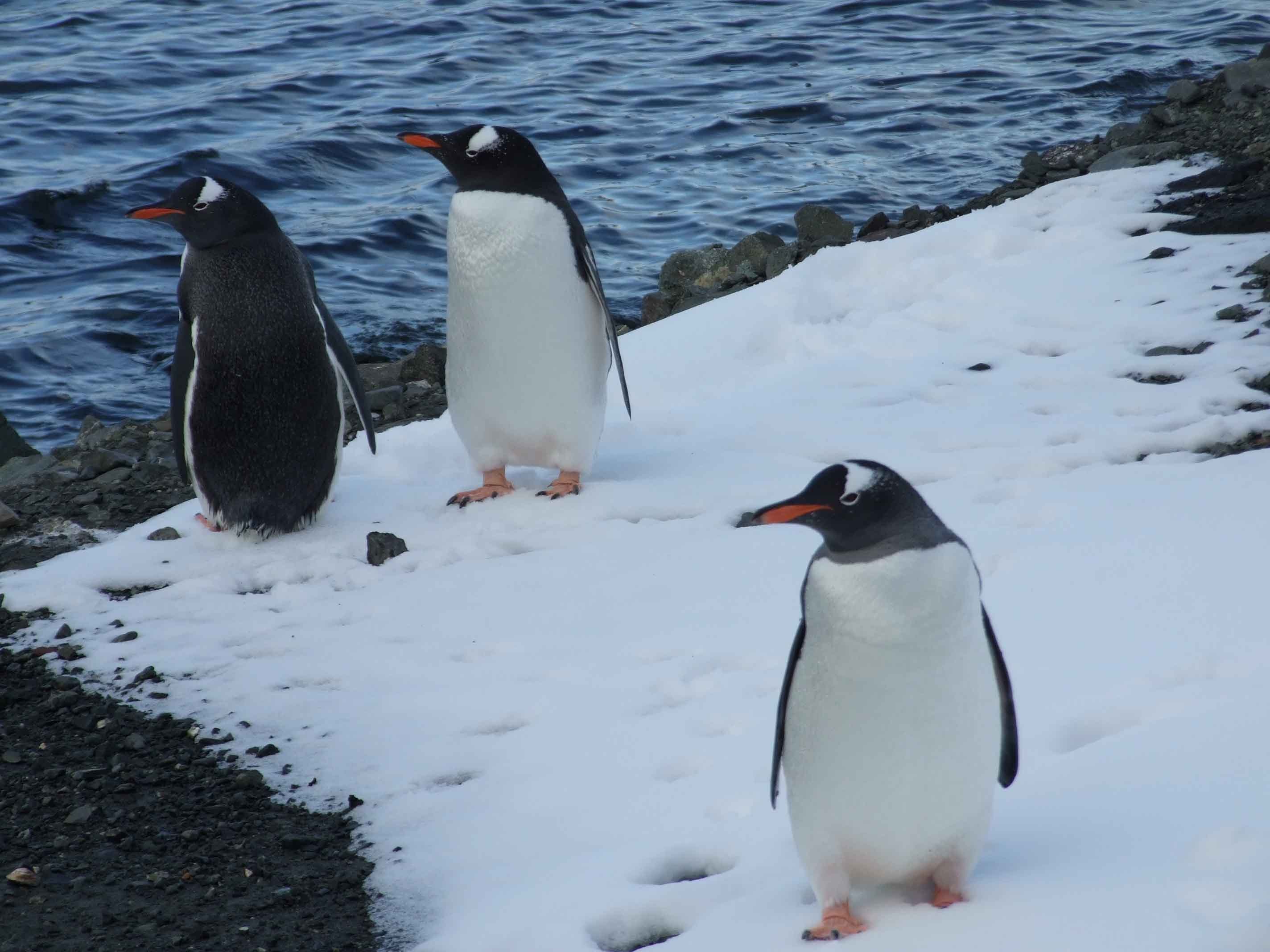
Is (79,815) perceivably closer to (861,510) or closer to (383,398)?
(861,510)

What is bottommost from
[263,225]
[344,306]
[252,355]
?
[344,306]

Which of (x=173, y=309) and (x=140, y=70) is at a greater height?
(x=140, y=70)

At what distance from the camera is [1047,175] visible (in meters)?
9.55

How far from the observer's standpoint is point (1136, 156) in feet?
28.5

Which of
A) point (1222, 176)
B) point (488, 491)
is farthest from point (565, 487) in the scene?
point (1222, 176)

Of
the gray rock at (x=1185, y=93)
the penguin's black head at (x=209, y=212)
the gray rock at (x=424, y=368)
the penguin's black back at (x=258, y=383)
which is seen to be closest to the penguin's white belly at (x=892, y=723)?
the penguin's black back at (x=258, y=383)

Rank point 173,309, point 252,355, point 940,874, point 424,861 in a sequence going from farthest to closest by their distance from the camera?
point 173,309, point 252,355, point 424,861, point 940,874

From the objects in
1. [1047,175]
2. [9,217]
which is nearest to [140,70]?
[9,217]

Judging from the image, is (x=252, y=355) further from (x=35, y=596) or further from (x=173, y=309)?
(x=173, y=309)

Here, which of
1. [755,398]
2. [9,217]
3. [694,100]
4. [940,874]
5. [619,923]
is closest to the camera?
[940,874]

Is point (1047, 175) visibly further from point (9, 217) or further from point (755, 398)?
point (9, 217)

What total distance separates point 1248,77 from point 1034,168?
1543mm

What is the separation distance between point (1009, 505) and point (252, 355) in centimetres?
252

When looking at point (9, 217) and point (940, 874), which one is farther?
point (9, 217)
